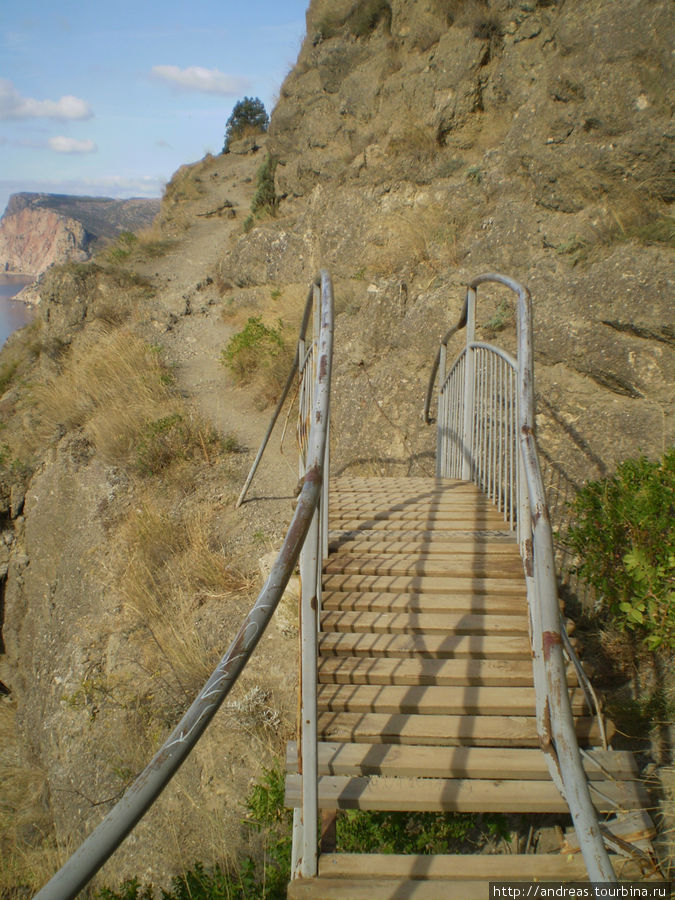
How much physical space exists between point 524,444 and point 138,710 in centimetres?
338

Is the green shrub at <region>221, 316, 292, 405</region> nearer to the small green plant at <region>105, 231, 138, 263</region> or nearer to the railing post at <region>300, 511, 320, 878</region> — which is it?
the railing post at <region>300, 511, 320, 878</region>

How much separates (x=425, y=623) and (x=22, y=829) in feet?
12.1

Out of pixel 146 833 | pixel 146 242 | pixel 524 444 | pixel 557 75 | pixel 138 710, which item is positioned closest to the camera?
pixel 524 444

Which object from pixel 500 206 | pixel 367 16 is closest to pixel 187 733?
pixel 500 206

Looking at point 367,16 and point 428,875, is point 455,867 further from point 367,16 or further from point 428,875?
point 367,16

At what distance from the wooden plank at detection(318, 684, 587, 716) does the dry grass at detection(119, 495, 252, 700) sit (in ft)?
7.11

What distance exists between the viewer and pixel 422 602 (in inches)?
98.3

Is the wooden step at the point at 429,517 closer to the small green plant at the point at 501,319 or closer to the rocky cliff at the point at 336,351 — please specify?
the rocky cliff at the point at 336,351

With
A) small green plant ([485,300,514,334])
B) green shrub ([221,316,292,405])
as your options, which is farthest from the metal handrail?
green shrub ([221,316,292,405])

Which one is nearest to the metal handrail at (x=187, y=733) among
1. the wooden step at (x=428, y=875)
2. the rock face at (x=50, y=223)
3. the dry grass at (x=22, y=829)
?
the wooden step at (x=428, y=875)

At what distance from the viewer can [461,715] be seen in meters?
2.06

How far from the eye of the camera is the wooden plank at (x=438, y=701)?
2.06 m

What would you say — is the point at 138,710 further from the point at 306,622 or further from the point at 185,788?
the point at 306,622

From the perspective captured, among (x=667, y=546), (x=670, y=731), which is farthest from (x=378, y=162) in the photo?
(x=670, y=731)
